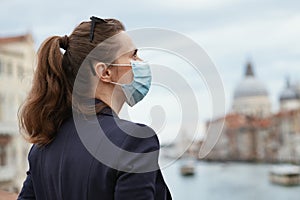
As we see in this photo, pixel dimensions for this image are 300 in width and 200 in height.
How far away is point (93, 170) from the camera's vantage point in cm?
58

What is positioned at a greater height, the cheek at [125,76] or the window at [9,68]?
the cheek at [125,76]

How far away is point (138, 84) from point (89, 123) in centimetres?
8

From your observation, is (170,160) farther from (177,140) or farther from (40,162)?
(40,162)

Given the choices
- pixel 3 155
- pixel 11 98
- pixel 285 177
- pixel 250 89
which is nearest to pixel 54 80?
pixel 11 98

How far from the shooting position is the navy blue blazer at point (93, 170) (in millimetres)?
553

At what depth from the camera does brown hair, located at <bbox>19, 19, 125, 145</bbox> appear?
635 mm

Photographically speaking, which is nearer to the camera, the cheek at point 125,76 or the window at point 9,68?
the cheek at point 125,76

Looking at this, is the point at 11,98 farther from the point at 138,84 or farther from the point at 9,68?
the point at 138,84

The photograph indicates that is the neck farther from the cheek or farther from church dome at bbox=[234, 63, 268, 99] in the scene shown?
church dome at bbox=[234, 63, 268, 99]

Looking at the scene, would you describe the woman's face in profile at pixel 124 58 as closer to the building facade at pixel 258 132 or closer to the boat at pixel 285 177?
the boat at pixel 285 177

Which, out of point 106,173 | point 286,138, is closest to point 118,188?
point 106,173

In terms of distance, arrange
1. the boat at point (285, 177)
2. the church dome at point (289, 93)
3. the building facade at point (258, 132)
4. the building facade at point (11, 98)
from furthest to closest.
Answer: the church dome at point (289, 93) < the building facade at point (258, 132) < the boat at point (285, 177) < the building facade at point (11, 98)

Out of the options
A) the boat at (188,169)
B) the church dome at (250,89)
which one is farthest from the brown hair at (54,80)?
the church dome at (250,89)

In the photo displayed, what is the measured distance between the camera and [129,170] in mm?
549
